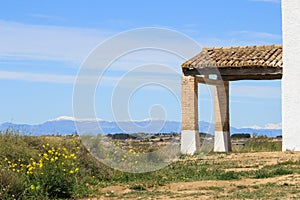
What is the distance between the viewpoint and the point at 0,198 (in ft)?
34.1

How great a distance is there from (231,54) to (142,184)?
13.0 metres

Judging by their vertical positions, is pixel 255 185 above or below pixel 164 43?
below

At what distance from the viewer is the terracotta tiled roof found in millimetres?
22750

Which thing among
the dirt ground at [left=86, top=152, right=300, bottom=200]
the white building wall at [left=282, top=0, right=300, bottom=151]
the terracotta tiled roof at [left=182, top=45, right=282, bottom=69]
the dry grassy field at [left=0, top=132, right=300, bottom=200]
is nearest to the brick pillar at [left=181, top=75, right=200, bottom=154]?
the terracotta tiled roof at [left=182, top=45, right=282, bottom=69]

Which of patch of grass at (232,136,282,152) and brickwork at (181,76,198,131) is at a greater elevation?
brickwork at (181,76,198,131)

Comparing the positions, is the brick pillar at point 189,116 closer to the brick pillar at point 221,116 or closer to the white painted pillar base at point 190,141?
the white painted pillar base at point 190,141

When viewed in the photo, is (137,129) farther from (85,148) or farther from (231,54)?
(231,54)

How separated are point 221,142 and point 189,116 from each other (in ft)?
9.34

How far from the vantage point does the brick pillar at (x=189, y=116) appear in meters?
23.9

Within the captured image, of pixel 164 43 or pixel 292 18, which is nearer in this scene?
pixel 164 43

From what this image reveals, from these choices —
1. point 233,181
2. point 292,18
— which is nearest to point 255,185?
point 233,181

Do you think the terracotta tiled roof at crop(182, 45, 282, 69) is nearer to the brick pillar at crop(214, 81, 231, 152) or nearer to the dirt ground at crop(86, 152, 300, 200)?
the brick pillar at crop(214, 81, 231, 152)

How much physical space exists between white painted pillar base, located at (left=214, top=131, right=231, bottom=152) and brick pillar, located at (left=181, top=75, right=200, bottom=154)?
214 cm

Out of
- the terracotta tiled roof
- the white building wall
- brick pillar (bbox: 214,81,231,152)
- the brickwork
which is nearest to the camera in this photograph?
the white building wall
